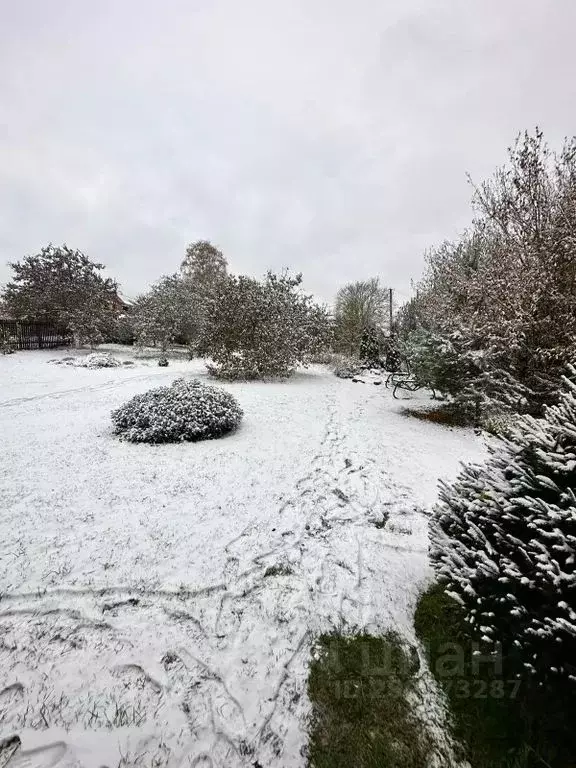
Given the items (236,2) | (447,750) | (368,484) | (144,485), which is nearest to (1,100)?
(236,2)

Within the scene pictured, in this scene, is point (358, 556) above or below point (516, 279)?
below

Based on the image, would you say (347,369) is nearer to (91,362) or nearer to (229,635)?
(91,362)

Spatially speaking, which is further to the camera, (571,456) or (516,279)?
(516,279)

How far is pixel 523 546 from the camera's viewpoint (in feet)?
5.08

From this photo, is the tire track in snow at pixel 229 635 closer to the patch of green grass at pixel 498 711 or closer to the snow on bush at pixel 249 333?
the patch of green grass at pixel 498 711

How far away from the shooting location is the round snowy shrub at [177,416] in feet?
17.5

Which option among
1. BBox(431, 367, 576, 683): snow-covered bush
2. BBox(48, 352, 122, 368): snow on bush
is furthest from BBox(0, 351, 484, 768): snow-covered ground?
BBox(48, 352, 122, 368): snow on bush

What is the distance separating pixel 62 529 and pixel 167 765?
7.59 feet

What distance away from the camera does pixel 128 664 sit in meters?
1.83

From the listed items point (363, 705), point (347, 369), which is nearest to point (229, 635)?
point (363, 705)

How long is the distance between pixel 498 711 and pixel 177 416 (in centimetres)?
493

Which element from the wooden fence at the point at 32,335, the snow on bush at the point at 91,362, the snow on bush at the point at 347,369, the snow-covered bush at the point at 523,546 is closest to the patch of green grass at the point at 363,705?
the snow-covered bush at the point at 523,546

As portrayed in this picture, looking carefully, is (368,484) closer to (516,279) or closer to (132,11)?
(516,279)

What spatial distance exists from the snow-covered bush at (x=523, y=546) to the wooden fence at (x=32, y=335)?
19344mm
